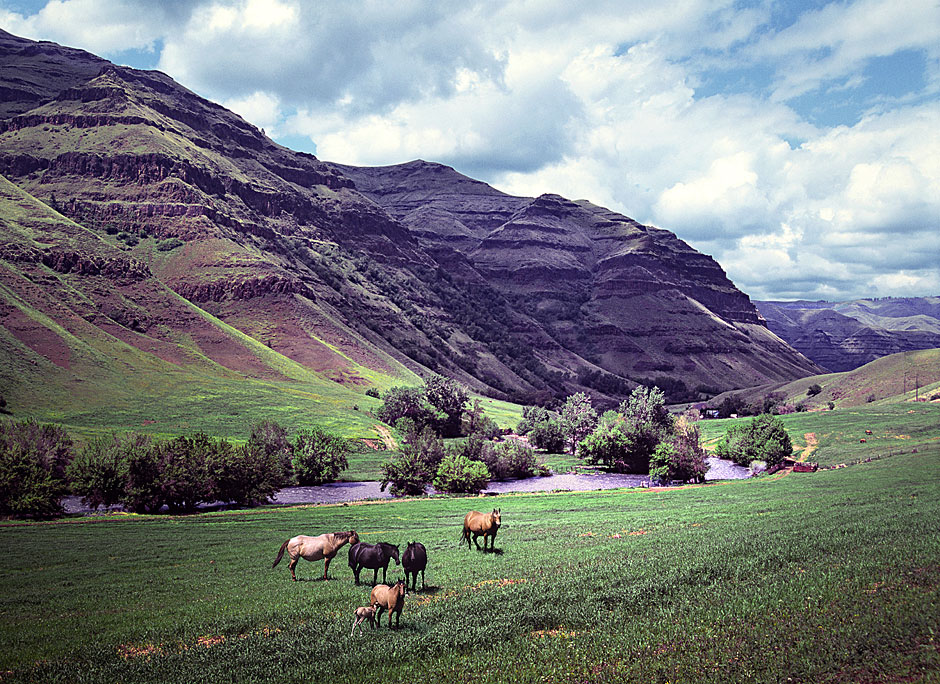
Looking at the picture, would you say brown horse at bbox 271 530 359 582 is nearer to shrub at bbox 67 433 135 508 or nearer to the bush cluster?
the bush cluster

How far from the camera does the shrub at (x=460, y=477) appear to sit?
7231 centimetres

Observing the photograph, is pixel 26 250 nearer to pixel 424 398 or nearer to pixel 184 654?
pixel 424 398

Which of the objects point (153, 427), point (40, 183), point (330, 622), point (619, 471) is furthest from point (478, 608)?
point (40, 183)

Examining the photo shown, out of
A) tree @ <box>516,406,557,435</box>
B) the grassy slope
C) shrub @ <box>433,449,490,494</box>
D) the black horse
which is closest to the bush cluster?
shrub @ <box>433,449,490,494</box>

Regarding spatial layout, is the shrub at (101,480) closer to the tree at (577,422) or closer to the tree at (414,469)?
the tree at (414,469)

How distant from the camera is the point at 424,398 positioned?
12281 centimetres

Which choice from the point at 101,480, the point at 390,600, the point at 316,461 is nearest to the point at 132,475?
the point at 101,480

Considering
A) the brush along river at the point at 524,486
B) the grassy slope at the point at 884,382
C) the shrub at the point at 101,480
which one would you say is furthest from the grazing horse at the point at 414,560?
the grassy slope at the point at 884,382

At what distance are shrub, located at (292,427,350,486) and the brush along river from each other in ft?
5.61

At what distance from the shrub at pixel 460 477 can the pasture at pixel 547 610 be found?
141ft

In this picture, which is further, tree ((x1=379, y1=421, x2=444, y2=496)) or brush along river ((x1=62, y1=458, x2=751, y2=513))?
tree ((x1=379, y1=421, x2=444, y2=496))

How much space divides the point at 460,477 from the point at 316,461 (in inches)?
885

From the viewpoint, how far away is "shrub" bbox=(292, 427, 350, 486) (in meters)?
80.9

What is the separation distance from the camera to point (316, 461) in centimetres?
8106
